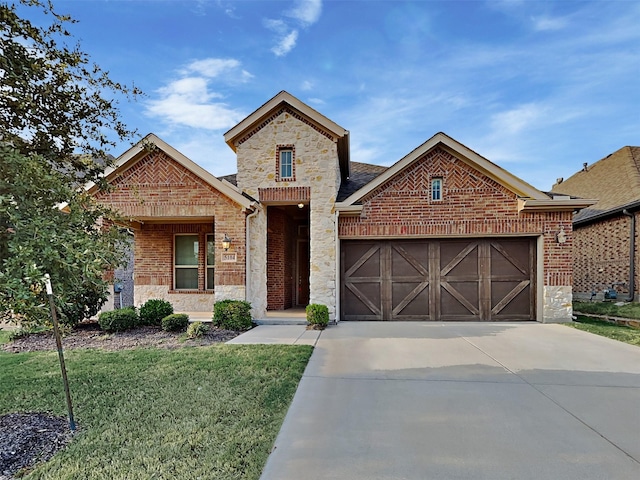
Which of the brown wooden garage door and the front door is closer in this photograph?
the brown wooden garage door

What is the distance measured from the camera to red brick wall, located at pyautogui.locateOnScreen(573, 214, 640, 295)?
39.4 feet

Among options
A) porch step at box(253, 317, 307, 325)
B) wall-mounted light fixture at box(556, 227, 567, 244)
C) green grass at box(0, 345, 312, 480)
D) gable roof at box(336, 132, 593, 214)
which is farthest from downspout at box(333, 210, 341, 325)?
wall-mounted light fixture at box(556, 227, 567, 244)

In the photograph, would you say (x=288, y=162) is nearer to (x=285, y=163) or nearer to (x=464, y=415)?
(x=285, y=163)

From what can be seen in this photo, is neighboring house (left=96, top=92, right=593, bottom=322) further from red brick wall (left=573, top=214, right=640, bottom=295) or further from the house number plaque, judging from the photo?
red brick wall (left=573, top=214, right=640, bottom=295)

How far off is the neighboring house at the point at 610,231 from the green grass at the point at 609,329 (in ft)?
11.9

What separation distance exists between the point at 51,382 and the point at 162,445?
2.99 meters

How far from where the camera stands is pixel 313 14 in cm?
948

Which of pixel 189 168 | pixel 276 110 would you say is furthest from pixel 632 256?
pixel 189 168

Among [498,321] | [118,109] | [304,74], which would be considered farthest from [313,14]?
[498,321]

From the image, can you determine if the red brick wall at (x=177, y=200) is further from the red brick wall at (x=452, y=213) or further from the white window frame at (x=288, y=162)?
the red brick wall at (x=452, y=213)

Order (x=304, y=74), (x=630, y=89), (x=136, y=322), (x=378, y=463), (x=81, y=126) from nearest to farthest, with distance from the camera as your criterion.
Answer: (x=378, y=463)
(x=81, y=126)
(x=136, y=322)
(x=630, y=89)
(x=304, y=74)

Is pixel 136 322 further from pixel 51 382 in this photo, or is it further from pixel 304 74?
pixel 304 74

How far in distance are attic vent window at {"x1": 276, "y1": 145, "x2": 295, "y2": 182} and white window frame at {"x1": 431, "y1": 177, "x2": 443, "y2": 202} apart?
13.2 ft

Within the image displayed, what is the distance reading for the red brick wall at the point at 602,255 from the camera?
11998 millimetres
